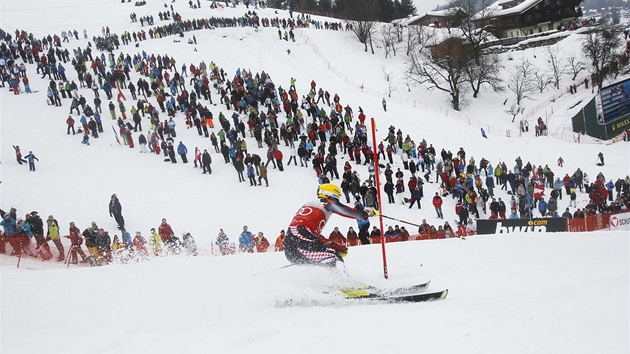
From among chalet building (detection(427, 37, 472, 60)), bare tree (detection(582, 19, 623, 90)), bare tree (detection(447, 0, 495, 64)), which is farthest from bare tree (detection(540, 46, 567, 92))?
chalet building (detection(427, 37, 472, 60))

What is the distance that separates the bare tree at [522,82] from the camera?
42344 millimetres

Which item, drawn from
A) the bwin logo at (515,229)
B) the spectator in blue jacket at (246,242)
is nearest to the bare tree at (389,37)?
the bwin logo at (515,229)

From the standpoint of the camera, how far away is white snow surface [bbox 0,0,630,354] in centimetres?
478

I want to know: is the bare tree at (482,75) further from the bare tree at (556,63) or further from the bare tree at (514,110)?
the bare tree at (556,63)

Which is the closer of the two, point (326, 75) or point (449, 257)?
point (449, 257)

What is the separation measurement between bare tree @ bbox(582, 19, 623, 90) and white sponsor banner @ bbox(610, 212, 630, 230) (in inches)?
1235

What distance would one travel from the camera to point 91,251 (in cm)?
1219

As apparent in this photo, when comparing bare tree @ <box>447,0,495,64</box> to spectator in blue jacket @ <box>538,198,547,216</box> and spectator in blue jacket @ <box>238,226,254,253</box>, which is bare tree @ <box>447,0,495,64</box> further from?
spectator in blue jacket @ <box>238,226,254,253</box>

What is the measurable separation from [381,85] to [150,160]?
25.8 meters

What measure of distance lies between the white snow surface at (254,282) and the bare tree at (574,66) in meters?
29.5

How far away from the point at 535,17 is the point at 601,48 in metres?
26.0

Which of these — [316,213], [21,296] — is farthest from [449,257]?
[21,296]

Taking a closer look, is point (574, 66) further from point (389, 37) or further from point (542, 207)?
point (542, 207)

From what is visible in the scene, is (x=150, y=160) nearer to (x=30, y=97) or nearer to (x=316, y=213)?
(x=30, y=97)
